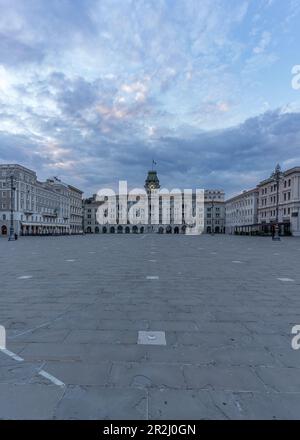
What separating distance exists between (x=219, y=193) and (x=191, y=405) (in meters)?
149

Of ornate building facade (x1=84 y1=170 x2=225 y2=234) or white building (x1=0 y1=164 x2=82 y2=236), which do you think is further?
ornate building facade (x1=84 y1=170 x2=225 y2=234)

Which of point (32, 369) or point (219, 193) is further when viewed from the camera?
point (219, 193)

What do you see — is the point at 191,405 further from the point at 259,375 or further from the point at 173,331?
the point at 173,331

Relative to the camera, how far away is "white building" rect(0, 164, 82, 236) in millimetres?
68500

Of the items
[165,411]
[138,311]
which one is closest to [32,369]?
[165,411]

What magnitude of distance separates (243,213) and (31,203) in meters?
71.9

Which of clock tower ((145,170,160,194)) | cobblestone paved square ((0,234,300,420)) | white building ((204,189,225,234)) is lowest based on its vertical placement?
cobblestone paved square ((0,234,300,420))

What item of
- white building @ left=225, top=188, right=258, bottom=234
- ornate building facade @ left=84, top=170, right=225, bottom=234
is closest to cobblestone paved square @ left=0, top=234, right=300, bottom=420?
white building @ left=225, top=188, right=258, bottom=234

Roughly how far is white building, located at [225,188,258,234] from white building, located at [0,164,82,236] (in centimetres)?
6239

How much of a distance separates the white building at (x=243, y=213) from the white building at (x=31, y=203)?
62.4 metres

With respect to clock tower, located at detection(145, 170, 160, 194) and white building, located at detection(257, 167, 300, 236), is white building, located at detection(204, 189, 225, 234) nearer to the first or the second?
clock tower, located at detection(145, 170, 160, 194)

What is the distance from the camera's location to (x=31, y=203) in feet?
251

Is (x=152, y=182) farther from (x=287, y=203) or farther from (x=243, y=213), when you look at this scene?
(x=287, y=203)

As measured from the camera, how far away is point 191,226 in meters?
131
